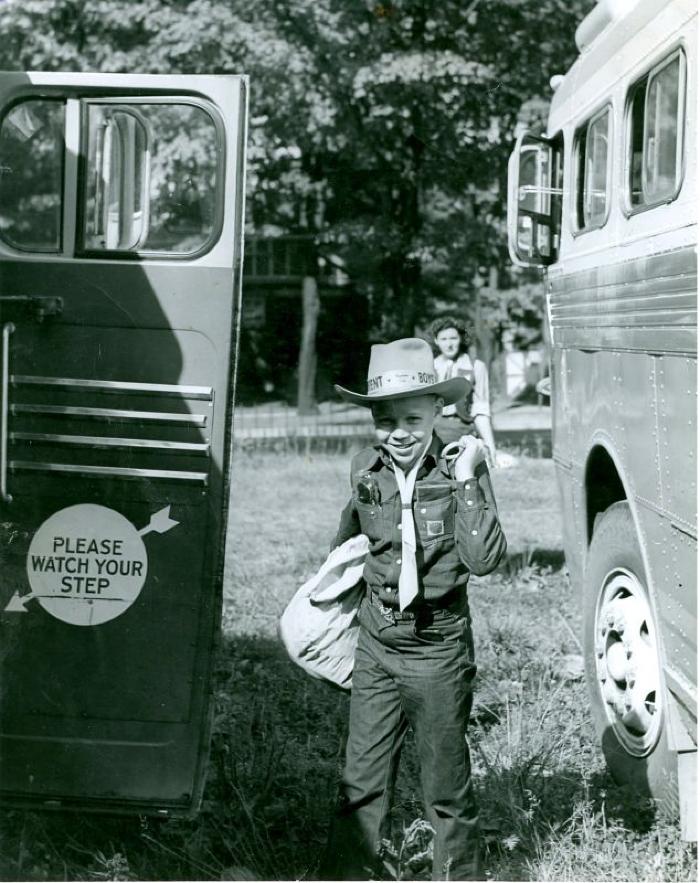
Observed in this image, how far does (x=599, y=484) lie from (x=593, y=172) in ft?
4.55

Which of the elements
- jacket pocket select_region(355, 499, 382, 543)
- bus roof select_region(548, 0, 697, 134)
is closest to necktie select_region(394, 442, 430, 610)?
jacket pocket select_region(355, 499, 382, 543)

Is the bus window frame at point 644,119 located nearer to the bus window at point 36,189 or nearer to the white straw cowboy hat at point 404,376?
the white straw cowboy hat at point 404,376

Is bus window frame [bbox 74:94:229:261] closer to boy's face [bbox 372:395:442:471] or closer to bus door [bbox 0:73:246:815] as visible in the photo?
bus door [bbox 0:73:246:815]

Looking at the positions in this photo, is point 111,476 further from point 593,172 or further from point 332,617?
point 593,172

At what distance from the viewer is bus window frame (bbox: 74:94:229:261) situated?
11.5 feet

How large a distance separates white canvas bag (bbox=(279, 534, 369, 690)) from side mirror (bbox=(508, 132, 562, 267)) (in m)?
2.94

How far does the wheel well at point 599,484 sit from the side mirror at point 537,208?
141cm

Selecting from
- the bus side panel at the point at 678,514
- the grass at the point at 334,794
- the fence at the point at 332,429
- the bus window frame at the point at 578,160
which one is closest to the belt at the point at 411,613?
the bus side panel at the point at 678,514

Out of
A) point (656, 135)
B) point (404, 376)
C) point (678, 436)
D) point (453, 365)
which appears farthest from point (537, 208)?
point (404, 376)

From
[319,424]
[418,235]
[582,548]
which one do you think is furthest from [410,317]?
[582,548]

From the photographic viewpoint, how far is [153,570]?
3.64m

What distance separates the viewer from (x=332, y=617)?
11.4ft

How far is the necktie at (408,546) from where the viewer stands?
3203mm

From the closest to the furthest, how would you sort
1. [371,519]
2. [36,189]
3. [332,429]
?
1. [371,519]
2. [36,189]
3. [332,429]
